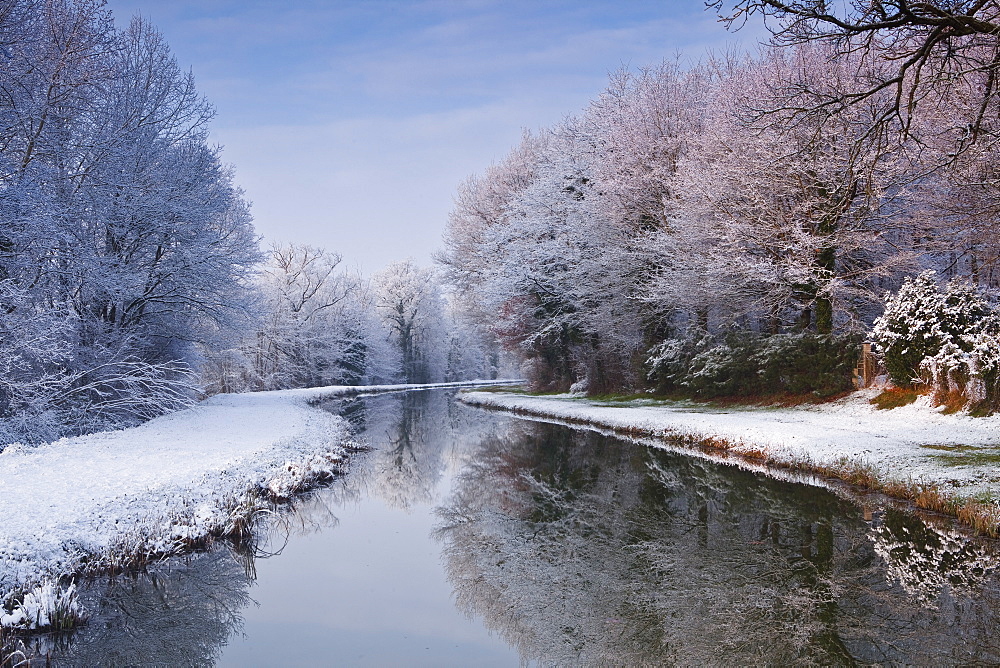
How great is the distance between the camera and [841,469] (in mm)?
12031

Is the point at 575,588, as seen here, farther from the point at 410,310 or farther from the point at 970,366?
the point at 410,310

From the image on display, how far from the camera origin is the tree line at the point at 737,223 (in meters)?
17.9

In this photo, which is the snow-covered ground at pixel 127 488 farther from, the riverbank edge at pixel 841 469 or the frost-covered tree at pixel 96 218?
the riverbank edge at pixel 841 469

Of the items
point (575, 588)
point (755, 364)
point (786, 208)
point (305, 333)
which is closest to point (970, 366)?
point (755, 364)

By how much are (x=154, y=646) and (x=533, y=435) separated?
1647 cm

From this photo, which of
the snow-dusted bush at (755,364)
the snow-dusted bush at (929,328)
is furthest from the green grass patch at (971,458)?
the snow-dusted bush at (755,364)

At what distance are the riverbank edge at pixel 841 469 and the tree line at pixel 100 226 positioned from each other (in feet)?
42.0

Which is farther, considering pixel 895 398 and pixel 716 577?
pixel 895 398

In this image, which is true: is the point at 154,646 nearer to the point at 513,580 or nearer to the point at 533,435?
the point at 513,580

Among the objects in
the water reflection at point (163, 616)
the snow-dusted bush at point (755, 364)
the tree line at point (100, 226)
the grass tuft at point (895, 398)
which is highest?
the tree line at point (100, 226)

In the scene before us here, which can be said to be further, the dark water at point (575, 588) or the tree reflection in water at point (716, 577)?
the dark water at point (575, 588)

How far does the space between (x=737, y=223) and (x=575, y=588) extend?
1806 centimetres

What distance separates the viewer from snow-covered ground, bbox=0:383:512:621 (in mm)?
7043

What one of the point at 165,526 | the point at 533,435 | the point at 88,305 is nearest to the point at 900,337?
the point at 533,435
